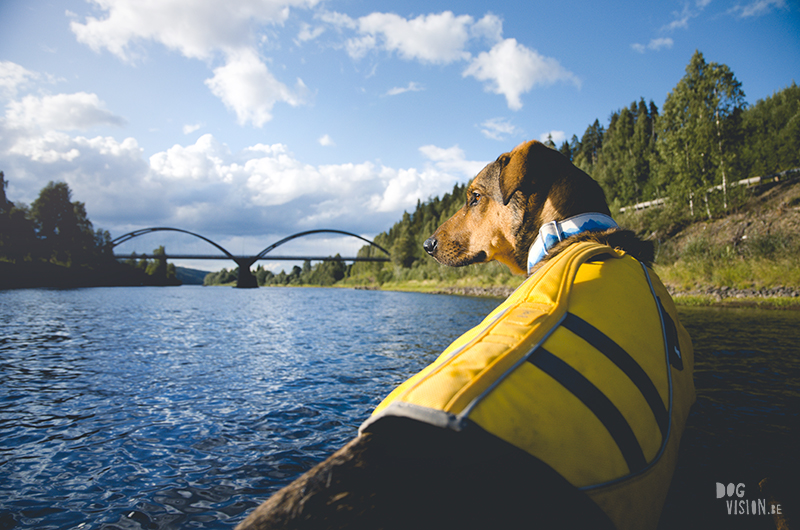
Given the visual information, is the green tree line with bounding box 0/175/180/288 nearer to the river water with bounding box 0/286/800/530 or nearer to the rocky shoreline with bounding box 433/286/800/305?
the river water with bounding box 0/286/800/530

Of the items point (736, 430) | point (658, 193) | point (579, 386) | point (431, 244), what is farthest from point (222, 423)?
point (658, 193)

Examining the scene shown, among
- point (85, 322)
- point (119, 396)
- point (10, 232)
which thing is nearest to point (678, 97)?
point (119, 396)

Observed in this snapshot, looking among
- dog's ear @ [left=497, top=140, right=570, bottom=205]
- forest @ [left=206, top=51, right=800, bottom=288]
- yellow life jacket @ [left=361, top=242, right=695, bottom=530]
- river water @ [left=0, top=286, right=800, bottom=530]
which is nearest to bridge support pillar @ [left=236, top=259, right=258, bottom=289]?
forest @ [left=206, top=51, right=800, bottom=288]

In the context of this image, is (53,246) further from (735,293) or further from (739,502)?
(735,293)

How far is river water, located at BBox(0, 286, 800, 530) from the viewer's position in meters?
3.03

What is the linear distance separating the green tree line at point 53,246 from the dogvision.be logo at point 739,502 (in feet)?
235

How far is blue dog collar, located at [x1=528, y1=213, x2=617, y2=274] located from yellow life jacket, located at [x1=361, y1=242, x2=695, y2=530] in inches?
22.8

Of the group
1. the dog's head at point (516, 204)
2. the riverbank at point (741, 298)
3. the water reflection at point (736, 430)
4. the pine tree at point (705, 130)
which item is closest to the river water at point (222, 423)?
the water reflection at point (736, 430)

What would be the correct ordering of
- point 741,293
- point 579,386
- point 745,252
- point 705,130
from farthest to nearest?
point 705,130 < point 745,252 < point 741,293 < point 579,386

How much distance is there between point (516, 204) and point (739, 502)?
274 centimetres

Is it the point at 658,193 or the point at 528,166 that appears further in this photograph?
Result: the point at 658,193

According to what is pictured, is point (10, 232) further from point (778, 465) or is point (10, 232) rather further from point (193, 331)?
point (778, 465)

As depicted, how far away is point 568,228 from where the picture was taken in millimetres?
2123

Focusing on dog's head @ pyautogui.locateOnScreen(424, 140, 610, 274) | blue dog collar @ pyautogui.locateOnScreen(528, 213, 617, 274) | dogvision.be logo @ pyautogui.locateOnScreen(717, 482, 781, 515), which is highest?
dog's head @ pyautogui.locateOnScreen(424, 140, 610, 274)
